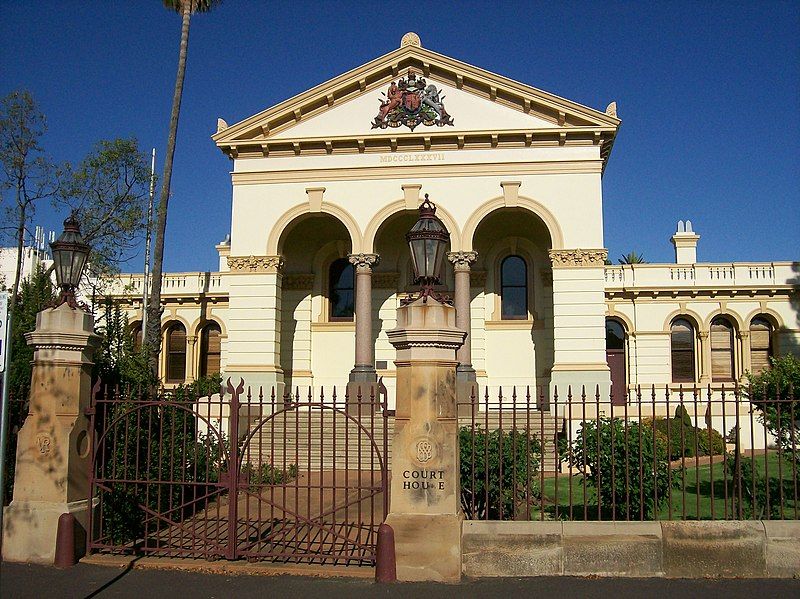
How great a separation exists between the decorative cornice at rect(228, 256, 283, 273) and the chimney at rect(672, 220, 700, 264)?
17763mm

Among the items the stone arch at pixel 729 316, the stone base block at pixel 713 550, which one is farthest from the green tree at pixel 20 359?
the stone arch at pixel 729 316

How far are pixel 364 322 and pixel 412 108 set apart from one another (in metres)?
6.93

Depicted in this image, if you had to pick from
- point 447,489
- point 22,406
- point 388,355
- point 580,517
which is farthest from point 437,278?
point 388,355

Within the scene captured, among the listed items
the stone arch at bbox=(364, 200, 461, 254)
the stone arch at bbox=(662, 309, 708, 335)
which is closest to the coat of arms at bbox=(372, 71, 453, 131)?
the stone arch at bbox=(364, 200, 461, 254)

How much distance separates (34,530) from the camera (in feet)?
29.9

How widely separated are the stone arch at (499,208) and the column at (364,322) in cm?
290

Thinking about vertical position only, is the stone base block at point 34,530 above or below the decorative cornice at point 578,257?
below

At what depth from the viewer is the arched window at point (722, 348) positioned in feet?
94.0

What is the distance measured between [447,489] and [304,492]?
23.8 feet

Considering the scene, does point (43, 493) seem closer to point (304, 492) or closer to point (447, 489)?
point (447, 489)

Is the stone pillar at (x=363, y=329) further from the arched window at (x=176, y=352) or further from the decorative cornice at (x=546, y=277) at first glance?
the arched window at (x=176, y=352)

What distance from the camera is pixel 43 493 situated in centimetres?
923

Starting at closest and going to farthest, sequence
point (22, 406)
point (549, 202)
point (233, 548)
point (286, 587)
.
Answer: point (286, 587) → point (233, 548) → point (22, 406) → point (549, 202)

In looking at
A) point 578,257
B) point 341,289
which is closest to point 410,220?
point 341,289
